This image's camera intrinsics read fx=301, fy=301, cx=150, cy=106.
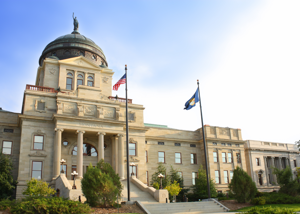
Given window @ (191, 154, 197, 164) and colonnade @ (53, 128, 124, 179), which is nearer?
colonnade @ (53, 128, 124, 179)

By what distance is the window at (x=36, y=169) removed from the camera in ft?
113

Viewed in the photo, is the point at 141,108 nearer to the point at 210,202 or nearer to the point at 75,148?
the point at 75,148

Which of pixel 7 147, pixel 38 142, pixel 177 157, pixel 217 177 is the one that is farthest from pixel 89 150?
pixel 217 177

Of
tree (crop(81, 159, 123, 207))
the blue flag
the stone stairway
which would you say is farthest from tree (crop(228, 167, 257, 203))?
tree (crop(81, 159, 123, 207))

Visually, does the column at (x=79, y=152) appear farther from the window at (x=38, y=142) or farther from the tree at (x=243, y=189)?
the tree at (x=243, y=189)

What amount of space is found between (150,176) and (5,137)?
791 inches

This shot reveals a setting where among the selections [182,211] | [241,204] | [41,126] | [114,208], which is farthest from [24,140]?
[241,204]

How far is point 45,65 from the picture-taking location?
4412cm

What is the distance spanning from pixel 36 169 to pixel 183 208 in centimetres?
1801

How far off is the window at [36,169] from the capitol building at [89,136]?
0.07 meters

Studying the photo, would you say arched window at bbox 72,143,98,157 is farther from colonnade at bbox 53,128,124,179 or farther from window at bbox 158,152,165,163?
window at bbox 158,152,165,163

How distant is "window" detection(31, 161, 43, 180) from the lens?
113 feet

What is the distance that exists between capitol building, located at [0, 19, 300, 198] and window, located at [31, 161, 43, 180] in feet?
0.24

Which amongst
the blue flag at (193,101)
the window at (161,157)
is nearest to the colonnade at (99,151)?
the window at (161,157)
